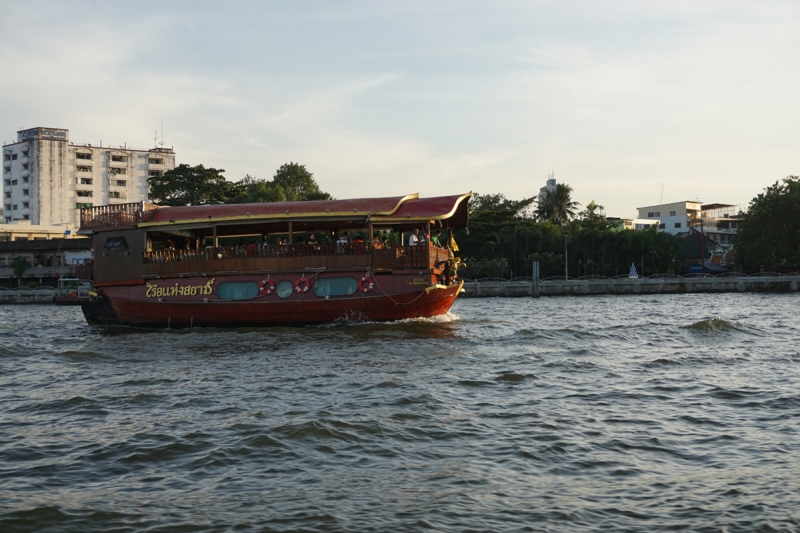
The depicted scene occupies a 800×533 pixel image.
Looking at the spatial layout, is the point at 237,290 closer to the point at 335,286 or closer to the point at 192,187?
the point at 335,286

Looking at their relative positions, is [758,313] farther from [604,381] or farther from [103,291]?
[103,291]

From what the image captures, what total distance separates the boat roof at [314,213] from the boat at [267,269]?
1.2 inches

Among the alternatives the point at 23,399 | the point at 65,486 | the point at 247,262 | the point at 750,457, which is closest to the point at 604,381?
the point at 750,457

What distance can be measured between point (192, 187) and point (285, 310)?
1384 inches

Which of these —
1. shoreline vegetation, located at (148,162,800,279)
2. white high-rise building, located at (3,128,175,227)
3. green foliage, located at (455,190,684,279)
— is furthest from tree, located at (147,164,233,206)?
white high-rise building, located at (3,128,175,227)

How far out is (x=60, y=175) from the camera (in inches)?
3152

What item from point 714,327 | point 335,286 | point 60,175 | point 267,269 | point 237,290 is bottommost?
point 714,327

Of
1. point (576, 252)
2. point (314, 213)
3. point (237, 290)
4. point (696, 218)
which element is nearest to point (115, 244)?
point (237, 290)

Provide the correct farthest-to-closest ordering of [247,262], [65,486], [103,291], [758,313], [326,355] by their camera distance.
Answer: [758,313]
[103,291]
[247,262]
[326,355]
[65,486]

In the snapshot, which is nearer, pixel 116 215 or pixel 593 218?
pixel 116 215

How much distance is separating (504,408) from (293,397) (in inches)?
108

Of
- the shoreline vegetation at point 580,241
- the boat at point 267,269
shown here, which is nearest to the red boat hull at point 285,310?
the boat at point 267,269

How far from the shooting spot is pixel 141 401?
9758 mm

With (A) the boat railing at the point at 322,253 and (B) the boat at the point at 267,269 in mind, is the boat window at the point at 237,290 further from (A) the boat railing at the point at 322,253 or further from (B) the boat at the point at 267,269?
(A) the boat railing at the point at 322,253
